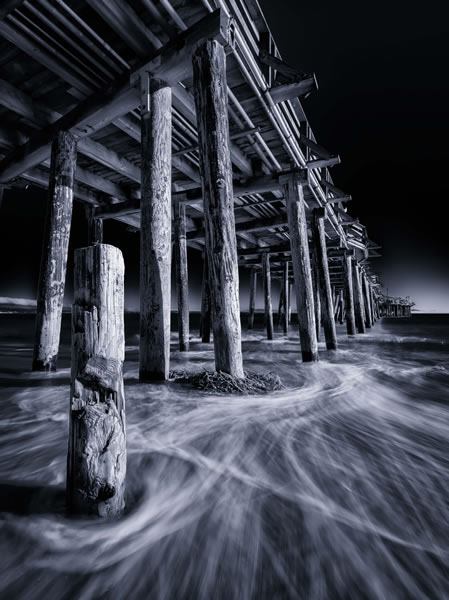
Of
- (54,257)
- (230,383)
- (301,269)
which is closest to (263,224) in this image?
(301,269)

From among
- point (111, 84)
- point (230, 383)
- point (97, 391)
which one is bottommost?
point (230, 383)

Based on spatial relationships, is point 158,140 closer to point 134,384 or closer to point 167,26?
point 167,26

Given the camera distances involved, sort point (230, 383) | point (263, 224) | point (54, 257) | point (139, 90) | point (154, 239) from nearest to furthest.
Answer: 1. point (230, 383)
2. point (154, 239)
3. point (139, 90)
4. point (54, 257)
5. point (263, 224)

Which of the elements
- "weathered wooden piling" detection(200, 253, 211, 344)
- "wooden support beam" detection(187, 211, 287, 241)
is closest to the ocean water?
"wooden support beam" detection(187, 211, 287, 241)

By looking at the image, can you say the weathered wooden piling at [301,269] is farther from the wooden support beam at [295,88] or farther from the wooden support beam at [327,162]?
the wooden support beam at [295,88]

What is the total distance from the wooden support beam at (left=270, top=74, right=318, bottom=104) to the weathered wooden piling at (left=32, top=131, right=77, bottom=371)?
324 centimetres

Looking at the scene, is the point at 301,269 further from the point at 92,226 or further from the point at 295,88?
the point at 92,226

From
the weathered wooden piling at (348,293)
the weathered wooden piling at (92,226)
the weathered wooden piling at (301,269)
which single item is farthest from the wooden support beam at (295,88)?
the weathered wooden piling at (348,293)

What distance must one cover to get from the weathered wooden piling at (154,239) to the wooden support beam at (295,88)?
6.18 feet

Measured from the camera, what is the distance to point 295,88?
427 centimetres

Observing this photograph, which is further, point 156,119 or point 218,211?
point 156,119

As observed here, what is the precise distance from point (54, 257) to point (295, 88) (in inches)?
168

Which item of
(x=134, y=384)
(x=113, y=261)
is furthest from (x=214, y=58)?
(x=134, y=384)

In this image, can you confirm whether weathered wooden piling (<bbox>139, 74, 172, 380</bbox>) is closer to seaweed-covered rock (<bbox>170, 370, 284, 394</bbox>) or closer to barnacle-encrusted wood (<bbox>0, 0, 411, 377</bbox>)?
barnacle-encrusted wood (<bbox>0, 0, 411, 377</bbox>)
